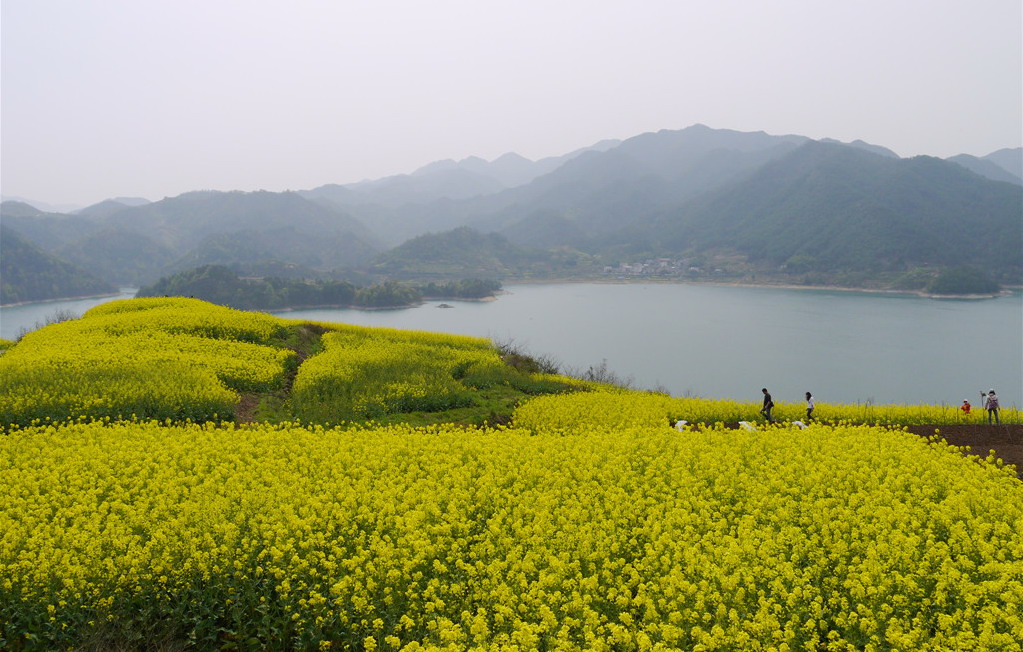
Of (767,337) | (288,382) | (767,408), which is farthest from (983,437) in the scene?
(767,337)

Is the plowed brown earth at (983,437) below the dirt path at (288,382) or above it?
below

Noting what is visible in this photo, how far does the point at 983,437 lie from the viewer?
57.3 feet

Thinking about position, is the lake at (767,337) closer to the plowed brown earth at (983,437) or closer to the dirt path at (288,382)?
the dirt path at (288,382)

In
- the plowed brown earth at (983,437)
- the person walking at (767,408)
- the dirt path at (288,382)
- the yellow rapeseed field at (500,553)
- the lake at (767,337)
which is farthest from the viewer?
the lake at (767,337)

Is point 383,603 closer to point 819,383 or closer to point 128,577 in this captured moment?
point 128,577

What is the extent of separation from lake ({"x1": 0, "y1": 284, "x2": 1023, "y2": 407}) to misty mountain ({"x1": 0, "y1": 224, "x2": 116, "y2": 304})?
596 cm

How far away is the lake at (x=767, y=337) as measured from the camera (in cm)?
7375

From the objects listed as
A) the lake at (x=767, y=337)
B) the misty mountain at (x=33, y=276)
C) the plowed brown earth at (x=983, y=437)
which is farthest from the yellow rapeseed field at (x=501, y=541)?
the misty mountain at (x=33, y=276)

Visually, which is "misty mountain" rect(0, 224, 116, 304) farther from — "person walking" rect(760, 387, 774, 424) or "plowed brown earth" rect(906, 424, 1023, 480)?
"plowed brown earth" rect(906, 424, 1023, 480)

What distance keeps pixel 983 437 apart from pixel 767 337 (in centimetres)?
9501

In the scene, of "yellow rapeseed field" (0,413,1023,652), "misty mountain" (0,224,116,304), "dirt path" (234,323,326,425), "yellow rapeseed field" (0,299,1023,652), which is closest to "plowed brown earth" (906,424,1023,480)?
"yellow rapeseed field" (0,299,1023,652)

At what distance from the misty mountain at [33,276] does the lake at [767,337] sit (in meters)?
5.96

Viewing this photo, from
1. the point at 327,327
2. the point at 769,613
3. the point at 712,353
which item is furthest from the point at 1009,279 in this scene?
the point at 769,613

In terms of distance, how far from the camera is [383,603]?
285 inches
